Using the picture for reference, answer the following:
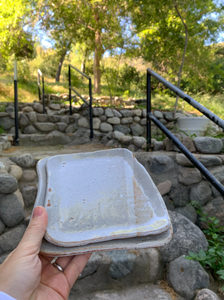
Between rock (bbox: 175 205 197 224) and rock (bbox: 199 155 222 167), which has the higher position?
rock (bbox: 199 155 222 167)

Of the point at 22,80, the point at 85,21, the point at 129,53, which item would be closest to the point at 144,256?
the point at 129,53

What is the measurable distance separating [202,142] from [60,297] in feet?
4.83

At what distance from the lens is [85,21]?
5.70 meters

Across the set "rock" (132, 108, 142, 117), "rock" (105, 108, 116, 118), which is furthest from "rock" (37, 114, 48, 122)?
"rock" (132, 108, 142, 117)

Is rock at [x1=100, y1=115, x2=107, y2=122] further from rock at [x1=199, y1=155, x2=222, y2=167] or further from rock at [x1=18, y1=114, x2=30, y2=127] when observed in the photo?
rock at [x1=199, y1=155, x2=222, y2=167]

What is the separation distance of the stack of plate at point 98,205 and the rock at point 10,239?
2.16 feet

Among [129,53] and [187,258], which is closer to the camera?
[187,258]

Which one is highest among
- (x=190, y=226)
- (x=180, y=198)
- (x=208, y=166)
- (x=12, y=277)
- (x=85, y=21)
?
(x=85, y=21)

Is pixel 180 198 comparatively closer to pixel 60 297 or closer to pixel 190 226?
pixel 190 226

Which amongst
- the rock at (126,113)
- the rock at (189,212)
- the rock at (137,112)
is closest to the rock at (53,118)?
the rock at (126,113)

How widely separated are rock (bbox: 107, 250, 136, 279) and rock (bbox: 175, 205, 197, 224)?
0.53 meters

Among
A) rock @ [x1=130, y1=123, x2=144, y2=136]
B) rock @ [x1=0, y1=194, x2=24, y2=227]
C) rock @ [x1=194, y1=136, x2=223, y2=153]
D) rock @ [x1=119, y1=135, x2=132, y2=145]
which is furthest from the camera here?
Answer: rock @ [x1=130, y1=123, x2=144, y2=136]

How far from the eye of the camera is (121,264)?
1195 millimetres

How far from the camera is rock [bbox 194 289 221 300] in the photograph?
1003 mm
